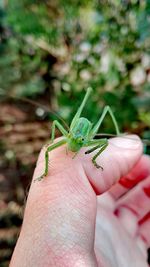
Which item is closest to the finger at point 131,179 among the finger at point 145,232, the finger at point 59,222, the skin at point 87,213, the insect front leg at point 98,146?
the skin at point 87,213

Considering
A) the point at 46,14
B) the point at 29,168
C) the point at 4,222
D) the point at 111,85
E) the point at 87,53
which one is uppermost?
the point at 46,14

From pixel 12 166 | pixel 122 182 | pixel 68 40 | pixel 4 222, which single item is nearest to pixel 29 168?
pixel 12 166

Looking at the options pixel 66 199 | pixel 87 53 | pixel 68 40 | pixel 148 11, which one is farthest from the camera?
pixel 68 40

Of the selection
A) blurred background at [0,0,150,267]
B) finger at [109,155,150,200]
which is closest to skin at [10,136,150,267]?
finger at [109,155,150,200]

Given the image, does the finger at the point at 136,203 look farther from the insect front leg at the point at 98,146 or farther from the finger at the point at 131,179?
the insect front leg at the point at 98,146

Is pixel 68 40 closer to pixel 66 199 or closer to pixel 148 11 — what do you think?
pixel 148 11

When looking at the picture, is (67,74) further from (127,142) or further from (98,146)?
(98,146)
